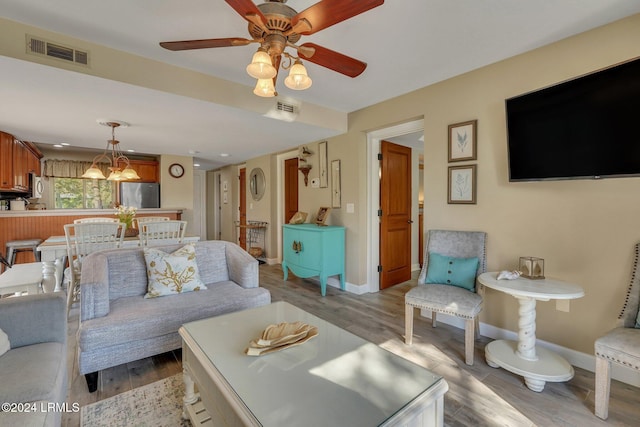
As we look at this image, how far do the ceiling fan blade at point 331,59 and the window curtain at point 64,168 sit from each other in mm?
6205

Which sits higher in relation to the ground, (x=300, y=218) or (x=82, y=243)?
(x=300, y=218)

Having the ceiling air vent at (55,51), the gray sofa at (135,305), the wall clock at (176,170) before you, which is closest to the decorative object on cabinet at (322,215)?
the gray sofa at (135,305)

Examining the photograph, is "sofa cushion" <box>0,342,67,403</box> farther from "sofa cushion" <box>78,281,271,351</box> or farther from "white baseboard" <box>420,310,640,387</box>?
"white baseboard" <box>420,310,640,387</box>

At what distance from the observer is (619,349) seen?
1502 millimetres

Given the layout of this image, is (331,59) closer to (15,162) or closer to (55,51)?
(55,51)

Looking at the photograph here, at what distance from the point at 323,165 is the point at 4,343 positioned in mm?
3612

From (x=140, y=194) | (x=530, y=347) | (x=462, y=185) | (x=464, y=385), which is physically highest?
(x=140, y=194)

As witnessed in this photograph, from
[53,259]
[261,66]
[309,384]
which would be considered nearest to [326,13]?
[261,66]

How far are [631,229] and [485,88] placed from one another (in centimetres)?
153

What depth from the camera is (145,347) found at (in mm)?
1966

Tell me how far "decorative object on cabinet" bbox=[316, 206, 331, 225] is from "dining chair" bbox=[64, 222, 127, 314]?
2.47 m

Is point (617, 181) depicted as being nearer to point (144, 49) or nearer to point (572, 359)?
point (572, 359)

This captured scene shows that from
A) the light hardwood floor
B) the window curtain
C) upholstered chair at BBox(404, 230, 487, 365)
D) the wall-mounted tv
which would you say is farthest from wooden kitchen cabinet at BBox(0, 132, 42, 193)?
the wall-mounted tv

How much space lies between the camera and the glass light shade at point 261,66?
139 cm
